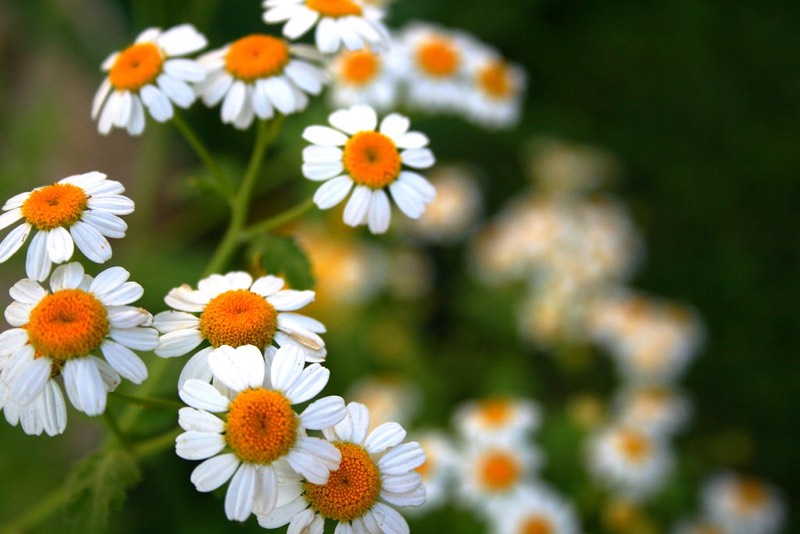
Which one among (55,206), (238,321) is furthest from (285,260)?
(55,206)

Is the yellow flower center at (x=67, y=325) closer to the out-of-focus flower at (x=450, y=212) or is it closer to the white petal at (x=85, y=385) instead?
the white petal at (x=85, y=385)

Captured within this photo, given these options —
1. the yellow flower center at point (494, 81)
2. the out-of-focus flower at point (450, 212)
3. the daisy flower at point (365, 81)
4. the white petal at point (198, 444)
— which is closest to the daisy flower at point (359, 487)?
the white petal at point (198, 444)

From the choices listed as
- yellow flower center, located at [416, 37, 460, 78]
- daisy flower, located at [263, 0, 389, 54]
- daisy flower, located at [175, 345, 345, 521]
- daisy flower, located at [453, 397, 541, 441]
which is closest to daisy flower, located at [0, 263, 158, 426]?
daisy flower, located at [175, 345, 345, 521]

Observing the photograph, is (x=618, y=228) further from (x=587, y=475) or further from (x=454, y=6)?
(x=454, y=6)

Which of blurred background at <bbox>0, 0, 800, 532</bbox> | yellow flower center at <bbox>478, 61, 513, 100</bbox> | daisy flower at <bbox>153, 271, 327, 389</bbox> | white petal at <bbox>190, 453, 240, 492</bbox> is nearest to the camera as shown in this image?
white petal at <bbox>190, 453, 240, 492</bbox>

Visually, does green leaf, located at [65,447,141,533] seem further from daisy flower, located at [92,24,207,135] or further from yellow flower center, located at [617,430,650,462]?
yellow flower center, located at [617,430,650,462]

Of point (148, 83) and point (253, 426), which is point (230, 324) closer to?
point (253, 426)
